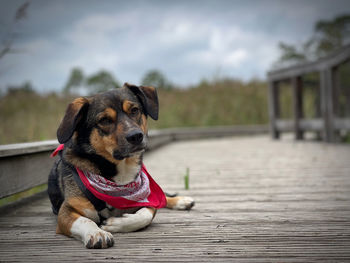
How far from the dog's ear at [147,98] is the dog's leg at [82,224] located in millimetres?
844

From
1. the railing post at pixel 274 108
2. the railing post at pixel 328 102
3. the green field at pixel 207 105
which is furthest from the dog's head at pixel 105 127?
the green field at pixel 207 105

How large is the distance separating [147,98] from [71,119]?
2.12 feet

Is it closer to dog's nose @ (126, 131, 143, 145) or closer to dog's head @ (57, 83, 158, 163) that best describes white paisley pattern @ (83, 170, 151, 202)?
dog's head @ (57, 83, 158, 163)

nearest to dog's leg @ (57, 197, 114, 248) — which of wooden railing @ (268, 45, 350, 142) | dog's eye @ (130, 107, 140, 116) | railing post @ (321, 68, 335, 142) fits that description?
dog's eye @ (130, 107, 140, 116)

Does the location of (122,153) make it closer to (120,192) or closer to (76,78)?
(120,192)

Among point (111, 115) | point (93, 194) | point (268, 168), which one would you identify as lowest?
point (268, 168)

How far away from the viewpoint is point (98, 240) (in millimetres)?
1843

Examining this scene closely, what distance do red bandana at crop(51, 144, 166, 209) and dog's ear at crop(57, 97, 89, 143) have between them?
306 mm

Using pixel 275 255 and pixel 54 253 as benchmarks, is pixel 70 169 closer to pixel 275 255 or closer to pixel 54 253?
pixel 54 253

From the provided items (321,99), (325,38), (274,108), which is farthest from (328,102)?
(325,38)

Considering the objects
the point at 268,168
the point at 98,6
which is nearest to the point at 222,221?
the point at 268,168

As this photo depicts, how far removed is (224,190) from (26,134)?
4.35 m

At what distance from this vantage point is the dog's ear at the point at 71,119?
2.10m

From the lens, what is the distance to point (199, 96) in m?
15.3
